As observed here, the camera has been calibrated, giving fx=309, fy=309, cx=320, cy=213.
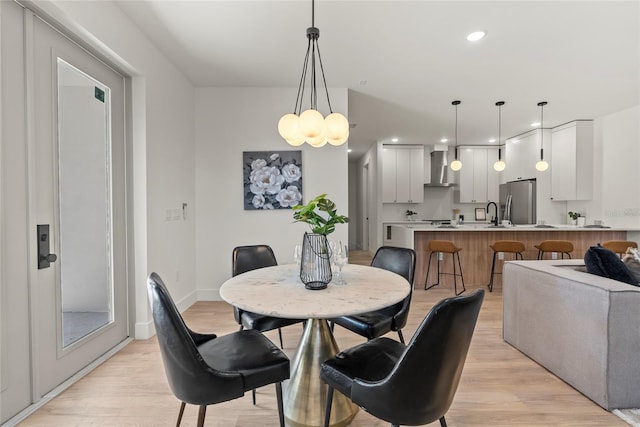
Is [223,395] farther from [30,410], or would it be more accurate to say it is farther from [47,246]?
[47,246]

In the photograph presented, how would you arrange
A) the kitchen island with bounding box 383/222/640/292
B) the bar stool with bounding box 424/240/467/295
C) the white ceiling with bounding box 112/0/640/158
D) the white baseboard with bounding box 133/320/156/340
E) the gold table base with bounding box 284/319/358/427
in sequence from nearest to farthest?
1. the gold table base with bounding box 284/319/358/427
2. the white ceiling with bounding box 112/0/640/158
3. the white baseboard with bounding box 133/320/156/340
4. the bar stool with bounding box 424/240/467/295
5. the kitchen island with bounding box 383/222/640/292

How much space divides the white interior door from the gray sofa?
3199mm

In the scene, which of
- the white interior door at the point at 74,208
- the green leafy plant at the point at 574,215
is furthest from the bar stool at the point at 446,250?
the white interior door at the point at 74,208

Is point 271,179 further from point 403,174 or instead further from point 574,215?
point 574,215

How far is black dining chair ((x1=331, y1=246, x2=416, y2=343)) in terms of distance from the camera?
1.85m

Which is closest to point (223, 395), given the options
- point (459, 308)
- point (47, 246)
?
point (459, 308)

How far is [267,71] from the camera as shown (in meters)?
3.32

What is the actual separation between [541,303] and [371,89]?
2884 millimetres

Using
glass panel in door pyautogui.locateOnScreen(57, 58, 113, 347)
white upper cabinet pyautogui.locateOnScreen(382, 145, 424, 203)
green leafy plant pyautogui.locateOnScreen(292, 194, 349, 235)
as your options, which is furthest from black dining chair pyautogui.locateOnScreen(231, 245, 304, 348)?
white upper cabinet pyautogui.locateOnScreen(382, 145, 424, 203)

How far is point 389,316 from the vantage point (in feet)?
6.43

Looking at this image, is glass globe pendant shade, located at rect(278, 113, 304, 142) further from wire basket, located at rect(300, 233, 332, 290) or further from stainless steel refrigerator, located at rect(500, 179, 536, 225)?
stainless steel refrigerator, located at rect(500, 179, 536, 225)

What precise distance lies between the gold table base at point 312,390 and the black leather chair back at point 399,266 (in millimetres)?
483

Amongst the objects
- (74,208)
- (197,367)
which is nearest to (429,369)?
(197,367)

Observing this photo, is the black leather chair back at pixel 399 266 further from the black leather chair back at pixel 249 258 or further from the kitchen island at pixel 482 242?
the kitchen island at pixel 482 242
